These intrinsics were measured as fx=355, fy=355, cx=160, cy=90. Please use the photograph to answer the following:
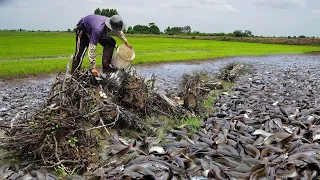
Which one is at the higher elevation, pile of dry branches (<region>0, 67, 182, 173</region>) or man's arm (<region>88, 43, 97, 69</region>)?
man's arm (<region>88, 43, 97, 69</region>)

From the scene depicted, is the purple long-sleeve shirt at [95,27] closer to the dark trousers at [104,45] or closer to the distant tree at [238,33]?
the dark trousers at [104,45]

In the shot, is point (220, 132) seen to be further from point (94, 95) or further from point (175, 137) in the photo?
point (94, 95)

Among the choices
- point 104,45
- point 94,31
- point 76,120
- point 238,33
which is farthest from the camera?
point 238,33

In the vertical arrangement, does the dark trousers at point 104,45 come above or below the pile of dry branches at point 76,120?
above

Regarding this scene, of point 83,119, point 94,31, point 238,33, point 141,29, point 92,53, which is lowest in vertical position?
point 83,119

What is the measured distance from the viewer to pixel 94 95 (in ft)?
21.8

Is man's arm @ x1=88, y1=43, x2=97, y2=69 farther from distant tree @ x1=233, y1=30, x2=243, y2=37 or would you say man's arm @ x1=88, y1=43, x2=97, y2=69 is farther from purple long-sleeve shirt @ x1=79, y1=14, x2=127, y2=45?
distant tree @ x1=233, y1=30, x2=243, y2=37

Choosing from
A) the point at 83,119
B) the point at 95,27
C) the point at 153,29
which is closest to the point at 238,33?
the point at 153,29

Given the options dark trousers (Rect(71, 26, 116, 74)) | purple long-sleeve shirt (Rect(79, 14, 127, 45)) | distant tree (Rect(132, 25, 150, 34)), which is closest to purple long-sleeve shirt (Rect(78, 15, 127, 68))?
purple long-sleeve shirt (Rect(79, 14, 127, 45))

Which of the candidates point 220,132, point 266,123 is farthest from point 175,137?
point 266,123

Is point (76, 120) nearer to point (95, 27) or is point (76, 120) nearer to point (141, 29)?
point (95, 27)

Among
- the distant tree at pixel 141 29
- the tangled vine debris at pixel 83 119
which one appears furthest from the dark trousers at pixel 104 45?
A: the distant tree at pixel 141 29

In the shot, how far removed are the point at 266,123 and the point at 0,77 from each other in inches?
454

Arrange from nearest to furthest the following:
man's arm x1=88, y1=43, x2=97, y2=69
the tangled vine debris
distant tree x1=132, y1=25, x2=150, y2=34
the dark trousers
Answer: the tangled vine debris < man's arm x1=88, y1=43, x2=97, y2=69 < the dark trousers < distant tree x1=132, y1=25, x2=150, y2=34
